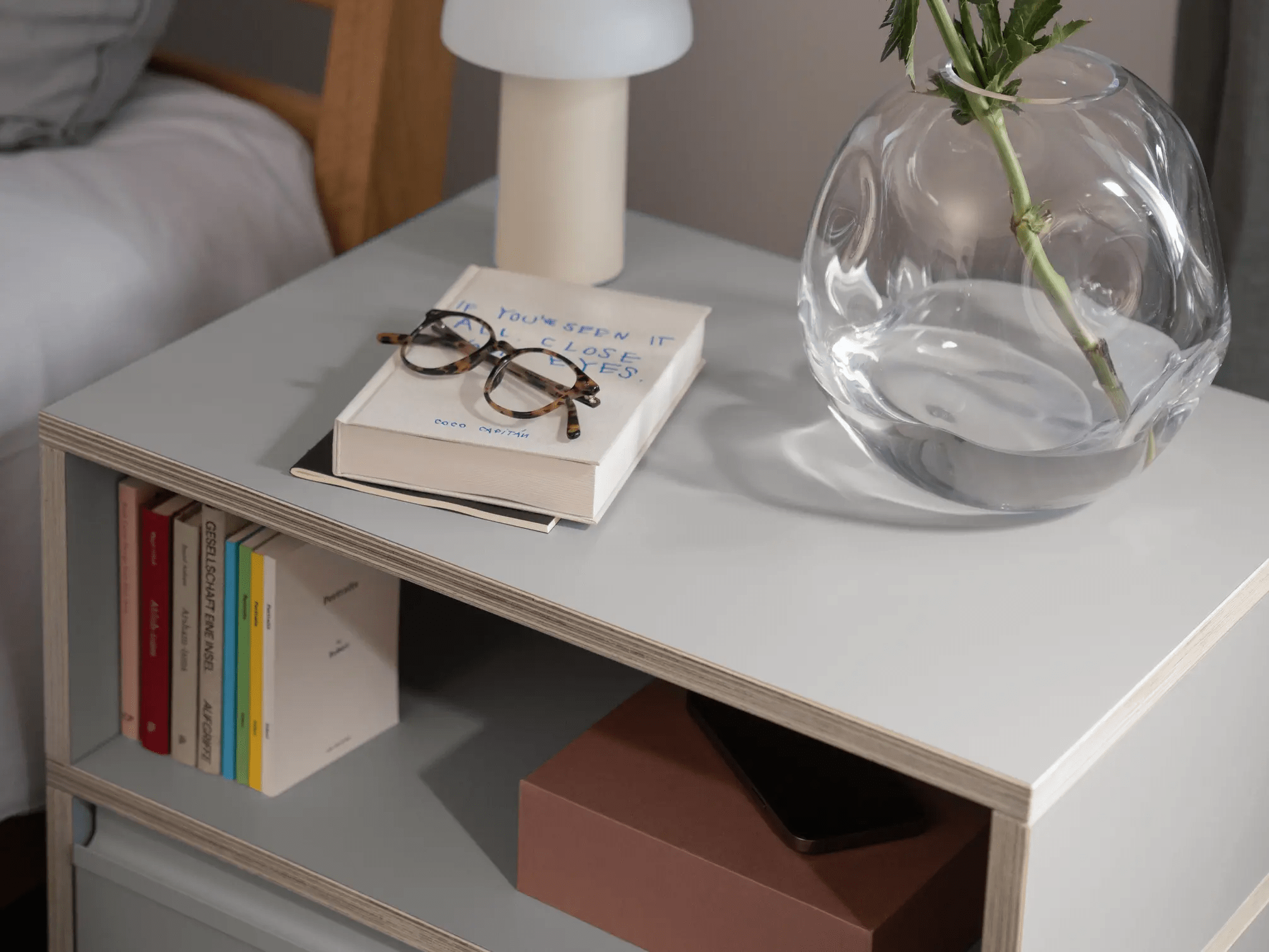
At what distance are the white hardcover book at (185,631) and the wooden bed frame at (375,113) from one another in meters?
0.45

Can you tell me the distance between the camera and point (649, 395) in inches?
30.2

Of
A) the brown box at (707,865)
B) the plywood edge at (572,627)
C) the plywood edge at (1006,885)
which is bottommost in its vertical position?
the brown box at (707,865)

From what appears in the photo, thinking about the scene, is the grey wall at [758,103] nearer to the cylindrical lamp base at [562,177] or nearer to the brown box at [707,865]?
the cylindrical lamp base at [562,177]

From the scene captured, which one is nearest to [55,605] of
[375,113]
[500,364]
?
[500,364]

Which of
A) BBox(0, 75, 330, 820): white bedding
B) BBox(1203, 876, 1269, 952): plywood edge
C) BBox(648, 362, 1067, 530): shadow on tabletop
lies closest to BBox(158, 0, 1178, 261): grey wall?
BBox(0, 75, 330, 820): white bedding

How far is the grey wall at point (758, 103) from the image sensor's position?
48.1 inches

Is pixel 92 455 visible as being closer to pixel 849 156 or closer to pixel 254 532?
pixel 254 532

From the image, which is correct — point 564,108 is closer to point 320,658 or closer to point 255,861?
point 320,658

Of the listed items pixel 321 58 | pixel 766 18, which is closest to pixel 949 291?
pixel 766 18

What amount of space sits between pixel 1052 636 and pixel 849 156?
10.0 inches

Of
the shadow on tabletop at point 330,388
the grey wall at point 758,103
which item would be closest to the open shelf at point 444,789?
the shadow on tabletop at point 330,388

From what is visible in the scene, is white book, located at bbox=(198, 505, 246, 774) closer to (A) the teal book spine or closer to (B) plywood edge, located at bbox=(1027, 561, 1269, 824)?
(A) the teal book spine

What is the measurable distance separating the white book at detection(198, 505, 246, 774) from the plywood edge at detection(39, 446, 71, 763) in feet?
0.24

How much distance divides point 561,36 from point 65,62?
499 millimetres
